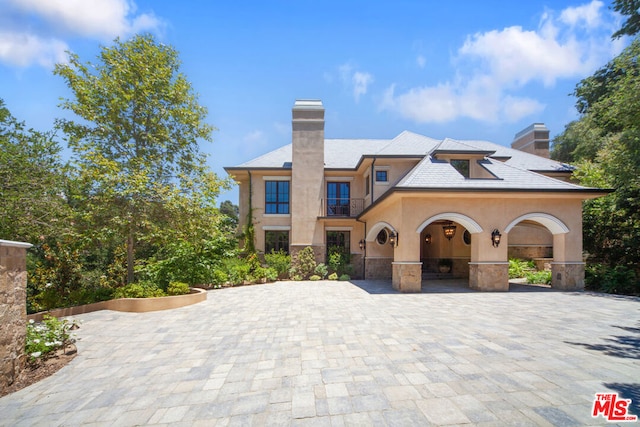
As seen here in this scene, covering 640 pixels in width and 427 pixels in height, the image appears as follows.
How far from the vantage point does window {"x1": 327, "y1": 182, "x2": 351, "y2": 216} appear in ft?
57.7

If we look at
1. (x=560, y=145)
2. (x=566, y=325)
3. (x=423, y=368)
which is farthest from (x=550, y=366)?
(x=560, y=145)

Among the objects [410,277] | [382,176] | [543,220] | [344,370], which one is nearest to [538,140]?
[543,220]

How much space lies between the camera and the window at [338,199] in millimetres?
17578

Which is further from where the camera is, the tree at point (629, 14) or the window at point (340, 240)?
the window at point (340, 240)

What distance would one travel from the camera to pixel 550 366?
13.6 ft

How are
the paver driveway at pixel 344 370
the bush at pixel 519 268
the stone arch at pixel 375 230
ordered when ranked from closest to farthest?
the paver driveway at pixel 344 370 → the stone arch at pixel 375 230 → the bush at pixel 519 268

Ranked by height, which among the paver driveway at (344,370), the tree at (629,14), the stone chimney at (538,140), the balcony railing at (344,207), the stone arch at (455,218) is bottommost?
the paver driveway at (344,370)

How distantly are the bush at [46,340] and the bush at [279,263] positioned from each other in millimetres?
10146

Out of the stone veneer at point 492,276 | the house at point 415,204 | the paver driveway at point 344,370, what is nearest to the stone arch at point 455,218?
the house at point 415,204

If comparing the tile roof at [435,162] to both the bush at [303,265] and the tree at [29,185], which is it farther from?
the tree at [29,185]

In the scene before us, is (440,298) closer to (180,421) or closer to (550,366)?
(550,366)

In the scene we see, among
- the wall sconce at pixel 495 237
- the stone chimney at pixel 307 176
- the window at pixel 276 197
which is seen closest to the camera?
the wall sconce at pixel 495 237

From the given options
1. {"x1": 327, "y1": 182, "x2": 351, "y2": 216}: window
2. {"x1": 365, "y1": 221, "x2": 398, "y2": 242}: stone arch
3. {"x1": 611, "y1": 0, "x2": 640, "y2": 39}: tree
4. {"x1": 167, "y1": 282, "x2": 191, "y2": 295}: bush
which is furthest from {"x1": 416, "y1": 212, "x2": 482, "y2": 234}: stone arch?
{"x1": 611, "y1": 0, "x2": 640, "y2": 39}: tree

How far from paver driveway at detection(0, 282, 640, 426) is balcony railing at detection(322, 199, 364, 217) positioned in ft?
33.4
